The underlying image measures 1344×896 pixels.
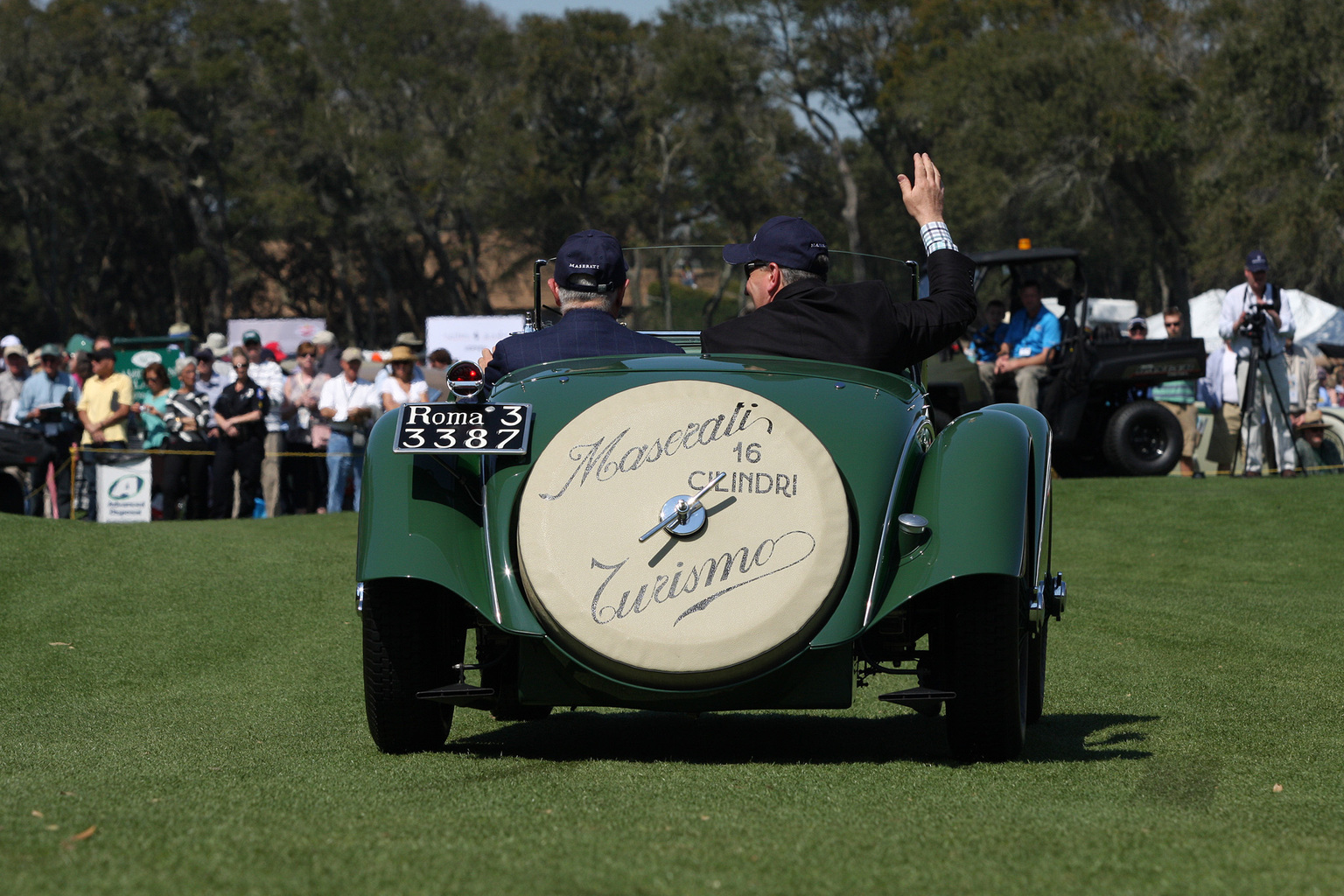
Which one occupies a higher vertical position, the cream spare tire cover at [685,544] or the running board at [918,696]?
the cream spare tire cover at [685,544]

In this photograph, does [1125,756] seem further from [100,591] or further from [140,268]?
[140,268]

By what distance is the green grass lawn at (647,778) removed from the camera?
2723 mm

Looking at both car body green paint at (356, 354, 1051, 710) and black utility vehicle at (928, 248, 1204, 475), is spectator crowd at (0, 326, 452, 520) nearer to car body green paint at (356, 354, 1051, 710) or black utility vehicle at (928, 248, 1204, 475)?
black utility vehicle at (928, 248, 1204, 475)

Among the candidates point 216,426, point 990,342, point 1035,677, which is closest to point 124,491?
point 216,426

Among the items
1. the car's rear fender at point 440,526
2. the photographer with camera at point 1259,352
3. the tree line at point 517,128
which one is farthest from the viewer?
the tree line at point 517,128

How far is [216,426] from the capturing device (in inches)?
617

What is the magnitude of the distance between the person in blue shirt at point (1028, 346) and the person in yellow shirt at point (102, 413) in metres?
9.09

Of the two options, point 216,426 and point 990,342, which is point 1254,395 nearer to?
point 990,342

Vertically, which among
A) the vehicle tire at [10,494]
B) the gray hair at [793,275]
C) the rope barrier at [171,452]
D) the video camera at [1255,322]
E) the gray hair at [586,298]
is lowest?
the vehicle tire at [10,494]

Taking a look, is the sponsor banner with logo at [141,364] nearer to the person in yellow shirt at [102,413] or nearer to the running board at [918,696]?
the person in yellow shirt at [102,413]

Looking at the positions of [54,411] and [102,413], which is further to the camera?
[54,411]

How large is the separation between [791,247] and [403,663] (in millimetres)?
1806

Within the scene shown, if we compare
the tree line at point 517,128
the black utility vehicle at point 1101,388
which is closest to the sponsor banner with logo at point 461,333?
the black utility vehicle at point 1101,388

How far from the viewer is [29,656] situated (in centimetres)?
712
